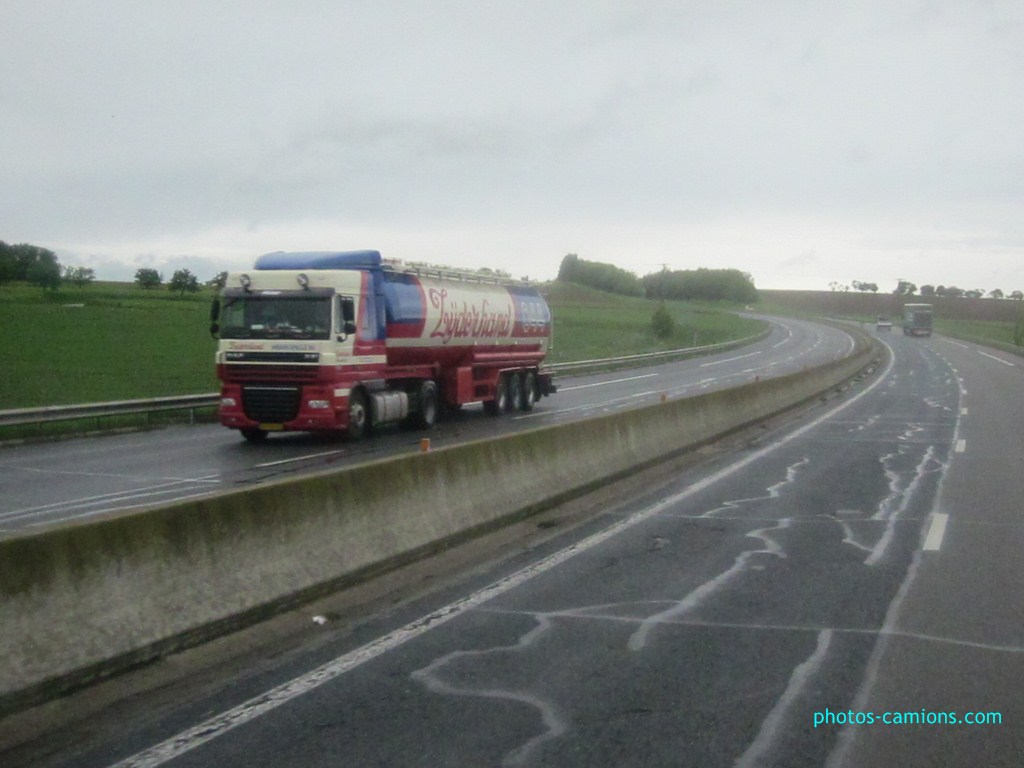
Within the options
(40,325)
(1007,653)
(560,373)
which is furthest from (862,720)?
(40,325)

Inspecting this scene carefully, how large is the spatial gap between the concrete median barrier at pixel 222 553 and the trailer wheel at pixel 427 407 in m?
13.2

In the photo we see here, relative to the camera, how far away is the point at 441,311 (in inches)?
1080

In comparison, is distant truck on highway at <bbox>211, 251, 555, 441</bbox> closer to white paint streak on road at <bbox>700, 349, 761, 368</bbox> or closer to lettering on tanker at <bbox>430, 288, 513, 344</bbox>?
lettering on tanker at <bbox>430, 288, 513, 344</bbox>

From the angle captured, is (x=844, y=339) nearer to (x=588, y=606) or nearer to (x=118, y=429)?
(x=118, y=429)

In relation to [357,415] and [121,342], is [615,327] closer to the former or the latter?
[121,342]

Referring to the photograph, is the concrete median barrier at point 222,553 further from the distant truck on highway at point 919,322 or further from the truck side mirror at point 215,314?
the distant truck on highway at point 919,322

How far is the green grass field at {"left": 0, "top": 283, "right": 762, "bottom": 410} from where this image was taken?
34.4m

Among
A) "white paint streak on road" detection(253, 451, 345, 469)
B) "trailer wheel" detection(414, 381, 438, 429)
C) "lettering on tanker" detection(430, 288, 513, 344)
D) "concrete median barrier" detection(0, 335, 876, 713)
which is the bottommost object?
"white paint streak on road" detection(253, 451, 345, 469)

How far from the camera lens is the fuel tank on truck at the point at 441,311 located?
24453mm

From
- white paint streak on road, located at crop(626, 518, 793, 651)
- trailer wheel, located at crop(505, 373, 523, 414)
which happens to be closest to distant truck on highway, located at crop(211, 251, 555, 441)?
trailer wheel, located at crop(505, 373, 523, 414)

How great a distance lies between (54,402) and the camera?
95.9 feet

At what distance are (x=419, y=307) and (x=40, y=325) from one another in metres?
32.8

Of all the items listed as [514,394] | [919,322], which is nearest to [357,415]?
[514,394]

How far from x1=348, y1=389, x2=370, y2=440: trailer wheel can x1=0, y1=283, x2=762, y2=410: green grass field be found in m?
8.83
